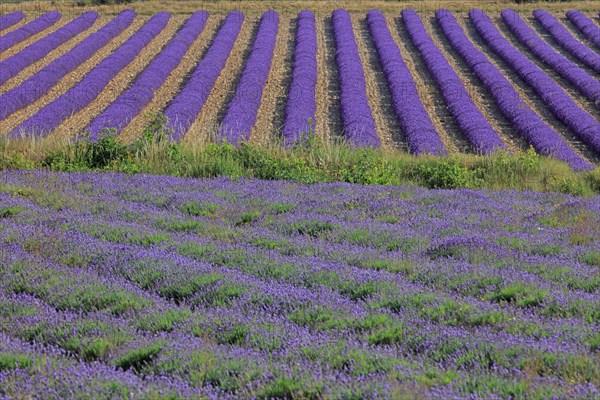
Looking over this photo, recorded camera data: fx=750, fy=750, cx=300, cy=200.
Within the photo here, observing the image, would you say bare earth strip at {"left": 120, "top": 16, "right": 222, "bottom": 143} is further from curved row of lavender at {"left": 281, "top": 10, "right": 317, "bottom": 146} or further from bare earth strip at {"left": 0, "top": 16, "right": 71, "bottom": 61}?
bare earth strip at {"left": 0, "top": 16, "right": 71, "bottom": 61}

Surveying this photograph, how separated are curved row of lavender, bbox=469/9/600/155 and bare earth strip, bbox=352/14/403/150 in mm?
4770

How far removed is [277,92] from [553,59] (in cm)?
1085

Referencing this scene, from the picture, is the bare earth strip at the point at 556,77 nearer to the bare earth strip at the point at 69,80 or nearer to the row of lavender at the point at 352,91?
the row of lavender at the point at 352,91

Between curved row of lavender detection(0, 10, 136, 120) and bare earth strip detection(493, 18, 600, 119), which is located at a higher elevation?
bare earth strip detection(493, 18, 600, 119)

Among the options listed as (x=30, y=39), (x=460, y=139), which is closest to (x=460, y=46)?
(x=460, y=139)

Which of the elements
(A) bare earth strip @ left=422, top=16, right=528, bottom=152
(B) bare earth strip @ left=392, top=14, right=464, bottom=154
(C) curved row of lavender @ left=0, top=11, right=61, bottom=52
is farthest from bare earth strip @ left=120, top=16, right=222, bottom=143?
(A) bare earth strip @ left=422, top=16, right=528, bottom=152

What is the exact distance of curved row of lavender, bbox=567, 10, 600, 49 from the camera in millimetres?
31859

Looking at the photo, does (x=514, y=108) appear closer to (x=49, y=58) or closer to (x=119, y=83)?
(x=119, y=83)

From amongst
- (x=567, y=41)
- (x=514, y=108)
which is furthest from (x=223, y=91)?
(x=567, y=41)

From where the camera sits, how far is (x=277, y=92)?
25.4 m

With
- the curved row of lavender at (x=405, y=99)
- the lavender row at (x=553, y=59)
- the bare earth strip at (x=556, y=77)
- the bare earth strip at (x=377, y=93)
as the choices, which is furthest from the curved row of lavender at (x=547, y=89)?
the bare earth strip at (x=377, y=93)

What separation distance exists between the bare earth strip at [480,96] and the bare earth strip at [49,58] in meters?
15.3

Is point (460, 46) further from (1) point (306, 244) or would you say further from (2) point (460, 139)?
(1) point (306, 244)

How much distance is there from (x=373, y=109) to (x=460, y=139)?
12.6 ft
